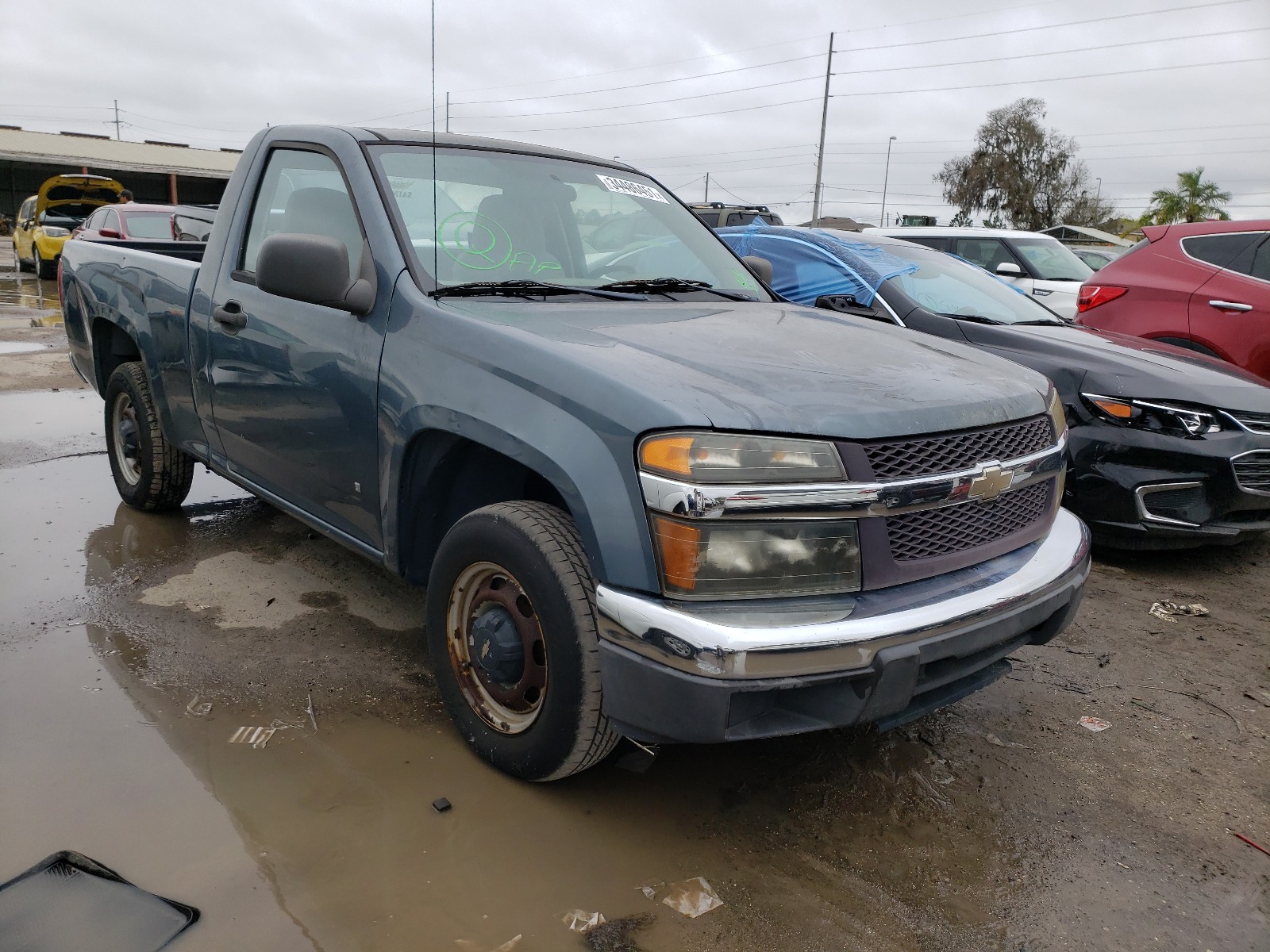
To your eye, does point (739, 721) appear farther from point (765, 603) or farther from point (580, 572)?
point (580, 572)

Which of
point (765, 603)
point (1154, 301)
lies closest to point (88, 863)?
point (765, 603)

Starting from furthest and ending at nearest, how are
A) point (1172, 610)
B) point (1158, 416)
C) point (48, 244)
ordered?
point (48, 244) < point (1158, 416) < point (1172, 610)

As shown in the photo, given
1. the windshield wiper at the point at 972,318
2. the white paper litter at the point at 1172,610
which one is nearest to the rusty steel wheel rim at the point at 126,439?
the windshield wiper at the point at 972,318

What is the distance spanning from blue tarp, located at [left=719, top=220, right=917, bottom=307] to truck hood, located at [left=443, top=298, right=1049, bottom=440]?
264 cm

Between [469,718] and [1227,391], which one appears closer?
[469,718]

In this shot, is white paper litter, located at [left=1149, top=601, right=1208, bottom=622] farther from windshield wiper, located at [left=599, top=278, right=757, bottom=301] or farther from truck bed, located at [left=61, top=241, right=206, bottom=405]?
truck bed, located at [left=61, top=241, right=206, bottom=405]

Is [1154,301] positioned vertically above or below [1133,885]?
above

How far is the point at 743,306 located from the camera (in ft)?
10.6

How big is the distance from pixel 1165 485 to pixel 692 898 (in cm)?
332

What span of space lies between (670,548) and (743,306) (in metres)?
1.46

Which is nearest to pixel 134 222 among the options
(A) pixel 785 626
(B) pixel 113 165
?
Answer: (A) pixel 785 626

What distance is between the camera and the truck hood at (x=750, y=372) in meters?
2.08

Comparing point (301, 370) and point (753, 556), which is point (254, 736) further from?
point (753, 556)

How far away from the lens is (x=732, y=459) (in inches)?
79.3
